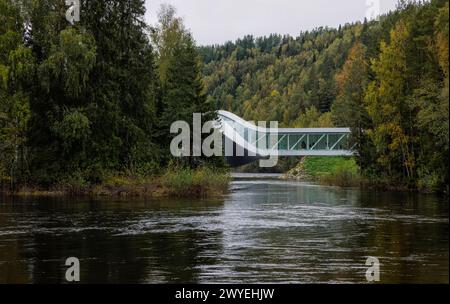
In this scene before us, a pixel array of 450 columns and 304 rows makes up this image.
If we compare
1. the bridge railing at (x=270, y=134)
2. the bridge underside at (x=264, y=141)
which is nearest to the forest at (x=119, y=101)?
the bridge underside at (x=264, y=141)

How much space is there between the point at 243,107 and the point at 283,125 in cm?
3804

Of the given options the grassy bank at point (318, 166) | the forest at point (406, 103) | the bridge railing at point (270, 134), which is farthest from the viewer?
the bridge railing at point (270, 134)

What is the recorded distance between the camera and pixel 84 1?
41.5m

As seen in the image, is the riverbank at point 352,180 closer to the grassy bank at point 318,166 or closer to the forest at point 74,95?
the grassy bank at point 318,166

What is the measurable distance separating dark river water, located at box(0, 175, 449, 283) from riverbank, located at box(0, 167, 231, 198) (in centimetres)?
730

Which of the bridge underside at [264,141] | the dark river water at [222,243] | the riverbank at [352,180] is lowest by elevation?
the dark river water at [222,243]

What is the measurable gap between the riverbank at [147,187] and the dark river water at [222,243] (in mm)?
7295

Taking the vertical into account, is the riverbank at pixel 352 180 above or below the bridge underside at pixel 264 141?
below

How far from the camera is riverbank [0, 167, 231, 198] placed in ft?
124

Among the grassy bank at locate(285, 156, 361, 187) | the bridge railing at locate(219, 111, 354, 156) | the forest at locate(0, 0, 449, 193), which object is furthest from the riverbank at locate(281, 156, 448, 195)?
the bridge railing at locate(219, 111, 354, 156)

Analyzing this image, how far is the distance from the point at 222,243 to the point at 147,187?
2111 cm

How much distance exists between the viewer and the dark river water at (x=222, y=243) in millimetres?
13133

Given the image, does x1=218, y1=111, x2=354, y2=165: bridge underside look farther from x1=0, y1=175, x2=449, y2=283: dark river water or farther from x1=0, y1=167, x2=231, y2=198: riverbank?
x1=0, y1=175, x2=449, y2=283: dark river water

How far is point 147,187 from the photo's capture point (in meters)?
38.6
